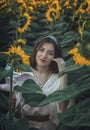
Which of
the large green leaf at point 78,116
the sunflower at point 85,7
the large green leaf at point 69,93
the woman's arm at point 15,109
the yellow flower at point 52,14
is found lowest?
the yellow flower at point 52,14

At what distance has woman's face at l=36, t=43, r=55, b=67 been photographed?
320 cm

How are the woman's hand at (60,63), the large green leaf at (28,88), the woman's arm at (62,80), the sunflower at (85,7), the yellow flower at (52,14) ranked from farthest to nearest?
1. the yellow flower at (52,14)
2. the sunflower at (85,7)
3. the woman's hand at (60,63)
4. the woman's arm at (62,80)
5. the large green leaf at (28,88)

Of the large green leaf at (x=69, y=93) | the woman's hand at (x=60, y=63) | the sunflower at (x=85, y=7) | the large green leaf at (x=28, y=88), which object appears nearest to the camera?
the large green leaf at (x=69, y=93)

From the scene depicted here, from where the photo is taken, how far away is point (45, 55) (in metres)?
3.18

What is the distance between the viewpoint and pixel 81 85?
7.51 feet

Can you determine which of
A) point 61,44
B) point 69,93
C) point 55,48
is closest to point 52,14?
point 61,44

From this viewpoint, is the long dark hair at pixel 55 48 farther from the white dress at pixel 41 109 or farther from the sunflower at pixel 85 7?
the sunflower at pixel 85 7

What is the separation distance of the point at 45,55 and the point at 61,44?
112 cm

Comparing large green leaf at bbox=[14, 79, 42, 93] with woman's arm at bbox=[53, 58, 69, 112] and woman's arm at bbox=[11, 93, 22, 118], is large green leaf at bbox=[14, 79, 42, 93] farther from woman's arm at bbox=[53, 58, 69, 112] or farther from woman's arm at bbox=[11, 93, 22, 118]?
woman's arm at bbox=[11, 93, 22, 118]

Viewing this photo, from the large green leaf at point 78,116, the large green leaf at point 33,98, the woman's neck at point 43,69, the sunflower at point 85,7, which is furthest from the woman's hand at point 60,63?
the sunflower at point 85,7

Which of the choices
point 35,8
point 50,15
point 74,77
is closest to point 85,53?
point 74,77

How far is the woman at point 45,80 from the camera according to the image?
3.00 m

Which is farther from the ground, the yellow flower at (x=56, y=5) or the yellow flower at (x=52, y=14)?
the yellow flower at (x=56, y=5)

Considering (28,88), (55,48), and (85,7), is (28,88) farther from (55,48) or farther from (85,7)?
(85,7)
